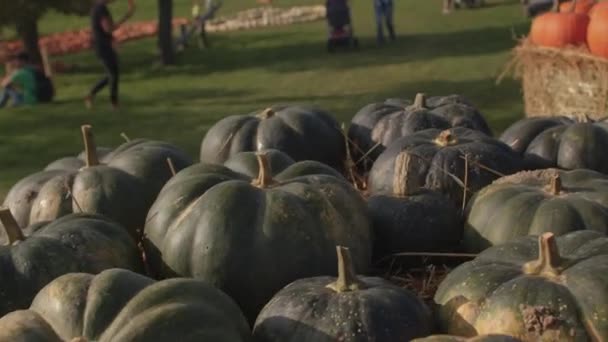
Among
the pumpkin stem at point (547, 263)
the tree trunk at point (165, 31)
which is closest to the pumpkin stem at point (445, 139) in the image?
the pumpkin stem at point (547, 263)

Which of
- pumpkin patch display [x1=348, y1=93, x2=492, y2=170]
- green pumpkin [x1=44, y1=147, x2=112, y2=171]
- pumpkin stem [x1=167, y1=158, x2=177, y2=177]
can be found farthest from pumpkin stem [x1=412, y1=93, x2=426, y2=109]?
green pumpkin [x1=44, y1=147, x2=112, y2=171]

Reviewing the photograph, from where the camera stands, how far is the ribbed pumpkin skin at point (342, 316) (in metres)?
2.42

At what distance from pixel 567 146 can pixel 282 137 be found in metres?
1.38

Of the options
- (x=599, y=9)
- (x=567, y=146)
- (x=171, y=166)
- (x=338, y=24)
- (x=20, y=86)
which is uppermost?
(x=171, y=166)

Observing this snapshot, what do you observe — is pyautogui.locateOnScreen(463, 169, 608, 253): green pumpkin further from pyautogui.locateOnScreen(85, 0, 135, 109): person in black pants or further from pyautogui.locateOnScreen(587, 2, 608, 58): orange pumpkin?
pyautogui.locateOnScreen(85, 0, 135, 109): person in black pants

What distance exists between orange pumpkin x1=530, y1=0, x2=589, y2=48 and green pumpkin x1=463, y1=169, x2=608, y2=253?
7.29 metres

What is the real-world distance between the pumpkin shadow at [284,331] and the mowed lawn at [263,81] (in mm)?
8737

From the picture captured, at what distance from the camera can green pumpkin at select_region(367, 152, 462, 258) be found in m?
3.42

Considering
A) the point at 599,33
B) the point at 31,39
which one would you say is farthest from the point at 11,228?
the point at 31,39

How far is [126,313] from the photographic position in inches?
96.0

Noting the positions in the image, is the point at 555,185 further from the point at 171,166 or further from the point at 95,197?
the point at 95,197

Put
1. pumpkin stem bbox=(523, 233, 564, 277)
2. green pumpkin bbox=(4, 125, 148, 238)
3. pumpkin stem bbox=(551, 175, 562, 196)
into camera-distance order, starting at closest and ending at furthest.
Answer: pumpkin stem bbox=(523, 233, 564, 277) → pumpkin stem bbox=(551, 175, 562, 196) → green pumpkin bbox=(4, 125, 148, 238)

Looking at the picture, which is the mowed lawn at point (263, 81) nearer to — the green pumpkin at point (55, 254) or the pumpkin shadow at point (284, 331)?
the green pumpkin at point (55, 254)

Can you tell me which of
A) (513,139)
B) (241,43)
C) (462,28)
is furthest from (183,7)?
(513,139)
